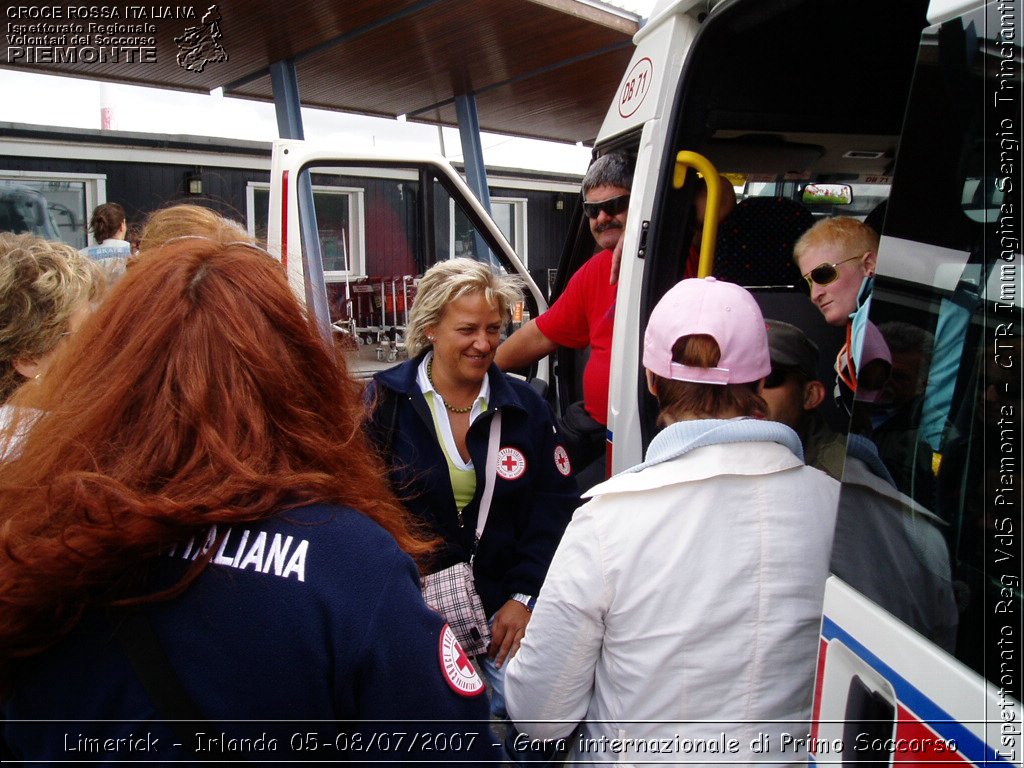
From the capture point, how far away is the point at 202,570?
0.92 metres

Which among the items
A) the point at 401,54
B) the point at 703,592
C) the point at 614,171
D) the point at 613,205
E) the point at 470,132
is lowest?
the point at 703,592

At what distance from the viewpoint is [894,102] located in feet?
9.67

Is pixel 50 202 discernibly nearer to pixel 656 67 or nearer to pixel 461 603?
pixel 656 67

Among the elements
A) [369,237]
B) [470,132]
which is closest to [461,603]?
[369,237]

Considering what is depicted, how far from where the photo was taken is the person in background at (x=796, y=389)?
219cm

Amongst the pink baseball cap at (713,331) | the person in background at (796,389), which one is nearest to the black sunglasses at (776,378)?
the person in background at (796,389)

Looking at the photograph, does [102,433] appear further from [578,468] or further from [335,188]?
[335,188]

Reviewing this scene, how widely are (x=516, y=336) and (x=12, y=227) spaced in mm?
8362

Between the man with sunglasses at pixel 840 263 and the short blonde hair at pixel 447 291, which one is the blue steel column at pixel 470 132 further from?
the man with sunglasses at pixel 840 263

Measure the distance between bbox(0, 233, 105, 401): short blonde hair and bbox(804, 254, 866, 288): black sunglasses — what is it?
1.91 meters

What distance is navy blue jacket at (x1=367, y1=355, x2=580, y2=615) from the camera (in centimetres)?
236

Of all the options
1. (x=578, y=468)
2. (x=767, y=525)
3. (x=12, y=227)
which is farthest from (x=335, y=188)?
(x=767, y=525)

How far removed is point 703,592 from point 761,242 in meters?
2.05

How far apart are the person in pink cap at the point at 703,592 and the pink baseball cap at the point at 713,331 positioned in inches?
4.3
